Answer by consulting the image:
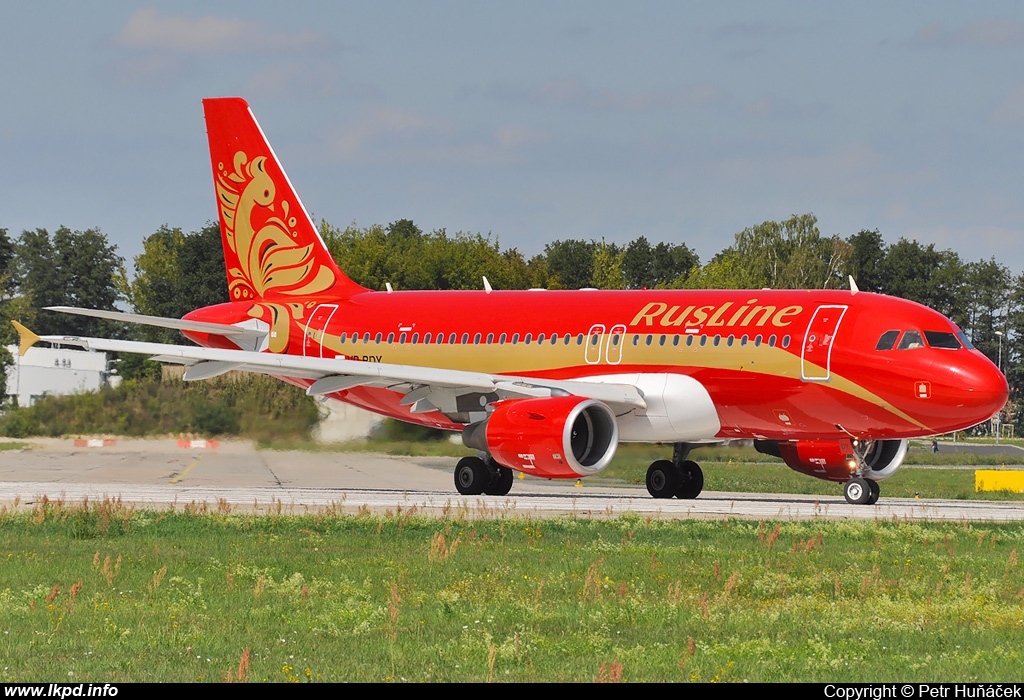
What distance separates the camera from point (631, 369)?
27.8 meters

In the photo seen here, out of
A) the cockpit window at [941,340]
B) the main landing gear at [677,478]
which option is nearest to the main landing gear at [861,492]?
the cockpit window at [941,340]

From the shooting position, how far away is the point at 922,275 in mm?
122562

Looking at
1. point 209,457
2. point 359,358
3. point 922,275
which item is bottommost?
point 209,457

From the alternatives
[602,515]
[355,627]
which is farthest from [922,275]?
[355,627]

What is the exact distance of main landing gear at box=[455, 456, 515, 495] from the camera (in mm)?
28641

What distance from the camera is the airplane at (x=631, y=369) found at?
25281mm

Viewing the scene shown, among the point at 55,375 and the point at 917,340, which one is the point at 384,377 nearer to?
the point at 917,340

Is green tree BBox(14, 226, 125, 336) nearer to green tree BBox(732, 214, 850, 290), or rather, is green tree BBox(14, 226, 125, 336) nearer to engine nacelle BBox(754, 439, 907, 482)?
green tree BBox(732, 214, 850, 290)

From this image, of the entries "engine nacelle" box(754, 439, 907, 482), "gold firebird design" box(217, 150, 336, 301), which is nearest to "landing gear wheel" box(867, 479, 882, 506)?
"engine nacelle" box(754, 439, 907, 482)

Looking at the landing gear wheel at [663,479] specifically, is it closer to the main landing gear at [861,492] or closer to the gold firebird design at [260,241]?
the main landing gear at [861,492]

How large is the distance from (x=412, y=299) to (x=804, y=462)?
32.5 ft

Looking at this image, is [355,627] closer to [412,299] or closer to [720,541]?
[720,541]

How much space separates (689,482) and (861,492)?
416 cm

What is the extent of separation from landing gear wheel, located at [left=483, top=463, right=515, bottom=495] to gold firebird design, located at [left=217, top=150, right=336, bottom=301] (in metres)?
7.80
